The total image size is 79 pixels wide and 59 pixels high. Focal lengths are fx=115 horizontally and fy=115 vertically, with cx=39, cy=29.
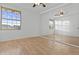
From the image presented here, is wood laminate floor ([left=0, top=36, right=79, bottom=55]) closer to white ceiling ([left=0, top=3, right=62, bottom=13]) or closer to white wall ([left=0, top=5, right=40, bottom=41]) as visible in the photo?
white wall ([left=0, top=5, right=40, bottom=41])

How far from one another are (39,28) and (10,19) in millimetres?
531

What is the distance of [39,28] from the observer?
6.82 feet

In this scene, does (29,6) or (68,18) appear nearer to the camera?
(29,6)

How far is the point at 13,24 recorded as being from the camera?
2.01 m

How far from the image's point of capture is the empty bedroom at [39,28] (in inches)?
76.4

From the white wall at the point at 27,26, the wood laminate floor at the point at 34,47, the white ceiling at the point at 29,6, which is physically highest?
the white ceiling at the point at 29,6

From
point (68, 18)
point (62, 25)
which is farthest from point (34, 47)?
point (68, 18)

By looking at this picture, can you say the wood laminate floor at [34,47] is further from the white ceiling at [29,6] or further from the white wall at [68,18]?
the white ceiling at [29,6]

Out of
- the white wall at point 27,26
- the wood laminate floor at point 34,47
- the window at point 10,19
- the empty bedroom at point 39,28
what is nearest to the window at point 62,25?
the empty bedroom at point 39,28

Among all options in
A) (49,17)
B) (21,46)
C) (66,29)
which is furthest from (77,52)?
(21,46)

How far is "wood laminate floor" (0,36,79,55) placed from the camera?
194 cm

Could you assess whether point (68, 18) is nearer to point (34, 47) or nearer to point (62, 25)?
point (62, 25)

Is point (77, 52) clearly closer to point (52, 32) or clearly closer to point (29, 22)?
point (52, 32)

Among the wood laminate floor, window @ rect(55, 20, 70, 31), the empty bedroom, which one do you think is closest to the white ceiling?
the empty bedroom
